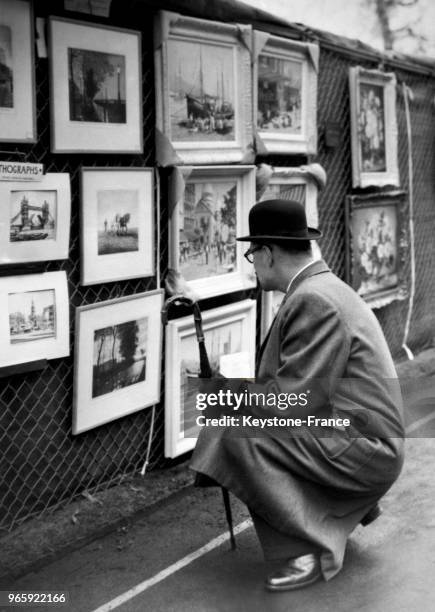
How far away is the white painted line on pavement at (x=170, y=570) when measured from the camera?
11.9ft

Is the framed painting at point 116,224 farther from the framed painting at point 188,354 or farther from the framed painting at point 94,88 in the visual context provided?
the framed painting at point 188,354

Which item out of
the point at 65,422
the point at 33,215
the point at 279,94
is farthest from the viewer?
the point at 279,94

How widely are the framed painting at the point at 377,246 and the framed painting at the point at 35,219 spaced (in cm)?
312

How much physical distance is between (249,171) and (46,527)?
2.51 m

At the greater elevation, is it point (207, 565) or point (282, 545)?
point (282, 545)

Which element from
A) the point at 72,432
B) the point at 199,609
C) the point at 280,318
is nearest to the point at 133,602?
the point at 199,609

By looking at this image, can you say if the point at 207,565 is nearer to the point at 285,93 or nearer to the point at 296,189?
the point at 296,189

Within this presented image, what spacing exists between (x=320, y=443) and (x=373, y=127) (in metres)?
3.99

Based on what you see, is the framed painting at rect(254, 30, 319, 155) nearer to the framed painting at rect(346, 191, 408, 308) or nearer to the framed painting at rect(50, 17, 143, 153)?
the framed painting at rect(346, 191, 408, 308)

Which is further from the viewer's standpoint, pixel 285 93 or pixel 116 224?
pixel 285 93

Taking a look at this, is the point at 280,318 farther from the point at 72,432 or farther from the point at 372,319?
the point at 72,432

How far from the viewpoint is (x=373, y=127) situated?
22.8 ft

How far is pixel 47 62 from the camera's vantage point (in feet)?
13.3

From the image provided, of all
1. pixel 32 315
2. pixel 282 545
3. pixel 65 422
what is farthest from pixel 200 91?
pixel 282 545
